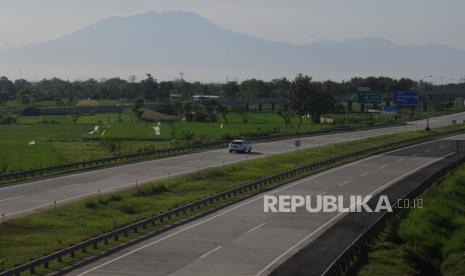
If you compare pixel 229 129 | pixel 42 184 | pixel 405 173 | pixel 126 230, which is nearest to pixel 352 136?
pixel 229 129

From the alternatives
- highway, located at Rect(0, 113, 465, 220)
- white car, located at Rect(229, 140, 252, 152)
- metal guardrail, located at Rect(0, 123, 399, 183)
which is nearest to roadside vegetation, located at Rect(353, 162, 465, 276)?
highway, located at Rect(0, 113, 465, 220)

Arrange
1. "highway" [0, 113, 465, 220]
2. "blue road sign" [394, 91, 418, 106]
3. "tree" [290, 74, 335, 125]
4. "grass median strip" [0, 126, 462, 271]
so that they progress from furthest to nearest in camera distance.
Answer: "tree" [290, 74, 335, 125], "blue road sign" [394, 91, 418, 106], "highway" [0, 113, 465, 220], "grass median strip" [0, 126, 462, 271]

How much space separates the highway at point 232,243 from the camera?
2859cm

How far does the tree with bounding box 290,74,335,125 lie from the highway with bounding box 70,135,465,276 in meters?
110

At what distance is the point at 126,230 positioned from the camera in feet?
113

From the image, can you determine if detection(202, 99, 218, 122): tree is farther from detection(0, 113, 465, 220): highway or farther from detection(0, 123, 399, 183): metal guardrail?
detection(0, 113, 465, 220): highway

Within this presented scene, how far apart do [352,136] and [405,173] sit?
52.5 metres

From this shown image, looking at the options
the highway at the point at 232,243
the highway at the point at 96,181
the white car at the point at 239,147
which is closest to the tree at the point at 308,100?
the highway at the point at 96,181

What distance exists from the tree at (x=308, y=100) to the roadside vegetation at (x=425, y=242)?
110419 mm

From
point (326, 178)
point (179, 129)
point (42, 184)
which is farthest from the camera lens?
point (179, 129)

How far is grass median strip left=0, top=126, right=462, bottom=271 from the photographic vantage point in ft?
109

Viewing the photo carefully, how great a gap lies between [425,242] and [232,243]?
32.4ft

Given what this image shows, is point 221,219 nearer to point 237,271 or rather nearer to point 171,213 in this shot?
point 171,213

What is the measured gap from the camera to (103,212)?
4247 cm
